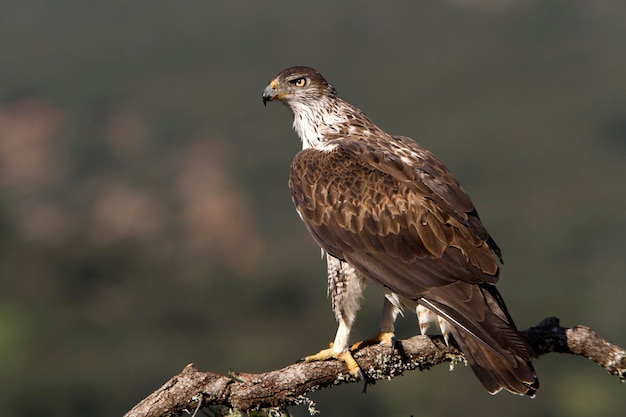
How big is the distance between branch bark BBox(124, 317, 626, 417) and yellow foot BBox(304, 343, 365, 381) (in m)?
0.04

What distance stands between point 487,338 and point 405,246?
101 cm

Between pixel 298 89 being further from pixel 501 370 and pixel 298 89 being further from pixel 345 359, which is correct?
pixel 501 370

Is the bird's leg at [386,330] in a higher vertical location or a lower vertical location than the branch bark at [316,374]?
higher

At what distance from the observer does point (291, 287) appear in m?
63.6

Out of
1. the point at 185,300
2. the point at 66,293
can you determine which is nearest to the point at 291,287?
the point at 185,300

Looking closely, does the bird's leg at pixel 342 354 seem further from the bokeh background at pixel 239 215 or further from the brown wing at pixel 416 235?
the bokeh background at pixel 239 215

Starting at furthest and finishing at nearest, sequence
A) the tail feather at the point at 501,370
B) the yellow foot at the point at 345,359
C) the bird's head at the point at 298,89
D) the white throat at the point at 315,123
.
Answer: the bird's head at the point at 298,89 < the white throat at the point at 315,123 < the yellow foot at the point at 345,359 < the tail feather at the point at 501,370

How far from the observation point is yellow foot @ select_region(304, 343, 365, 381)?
277 inches

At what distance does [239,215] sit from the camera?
57906 mm

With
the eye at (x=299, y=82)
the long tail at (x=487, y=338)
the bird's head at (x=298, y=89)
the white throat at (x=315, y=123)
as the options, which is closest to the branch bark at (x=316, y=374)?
the long tail at (x=487, y=338)

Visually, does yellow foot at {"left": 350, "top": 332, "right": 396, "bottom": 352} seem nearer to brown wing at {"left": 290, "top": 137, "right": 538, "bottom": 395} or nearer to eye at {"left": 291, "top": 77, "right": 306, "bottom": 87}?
brown wing at {"left": 290, "top": 137, "right": 538, "bottom": 395}

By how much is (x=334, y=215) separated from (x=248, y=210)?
1968 inches

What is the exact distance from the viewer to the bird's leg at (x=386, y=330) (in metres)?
7.32

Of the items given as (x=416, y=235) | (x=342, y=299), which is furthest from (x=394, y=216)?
(x=342, y=299)
